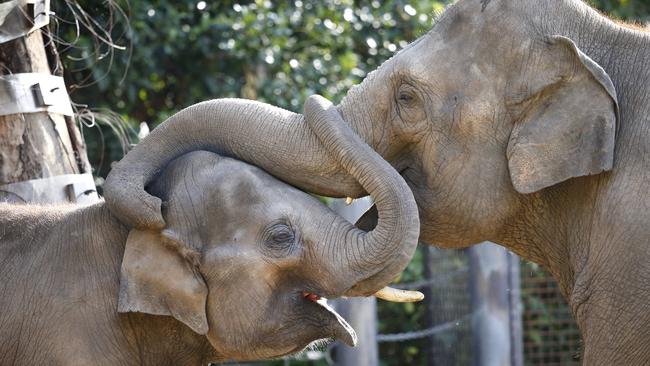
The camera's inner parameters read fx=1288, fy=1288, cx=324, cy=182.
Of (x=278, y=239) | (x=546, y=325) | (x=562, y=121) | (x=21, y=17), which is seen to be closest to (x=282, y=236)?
(x=278, y=239)

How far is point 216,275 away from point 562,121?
1.31m

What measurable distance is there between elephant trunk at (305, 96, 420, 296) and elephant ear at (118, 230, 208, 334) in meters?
0.50

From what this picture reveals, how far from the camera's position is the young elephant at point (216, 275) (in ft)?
14.6

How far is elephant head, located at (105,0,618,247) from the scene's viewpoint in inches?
175

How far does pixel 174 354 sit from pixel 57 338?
→ 451 mm

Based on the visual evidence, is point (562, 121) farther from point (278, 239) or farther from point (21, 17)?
point (21, 17)

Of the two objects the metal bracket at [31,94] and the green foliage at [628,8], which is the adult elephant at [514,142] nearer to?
the metal bracket at [31,94]

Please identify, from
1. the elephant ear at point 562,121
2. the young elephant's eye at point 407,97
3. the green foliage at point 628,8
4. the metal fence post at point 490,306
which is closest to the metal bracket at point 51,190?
the young elephant's eye at point 407,97

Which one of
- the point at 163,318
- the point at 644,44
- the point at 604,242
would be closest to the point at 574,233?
the point at 604,242

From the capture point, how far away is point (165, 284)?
14.7 ft

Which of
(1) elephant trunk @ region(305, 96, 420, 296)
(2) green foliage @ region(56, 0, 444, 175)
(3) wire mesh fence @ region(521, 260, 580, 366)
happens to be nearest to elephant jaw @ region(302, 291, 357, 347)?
(1) elephant trunk @ region(305, 96, 420, 296)

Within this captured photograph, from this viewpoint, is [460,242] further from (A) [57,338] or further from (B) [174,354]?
(A) [57,338]

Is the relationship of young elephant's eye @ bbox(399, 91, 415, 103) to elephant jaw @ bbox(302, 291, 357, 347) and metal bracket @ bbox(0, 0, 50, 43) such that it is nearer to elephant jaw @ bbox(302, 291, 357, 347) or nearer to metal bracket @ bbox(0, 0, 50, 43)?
elephant jaw @ bbox(302, 291, 357, 347)

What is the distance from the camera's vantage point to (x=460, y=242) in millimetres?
4746
